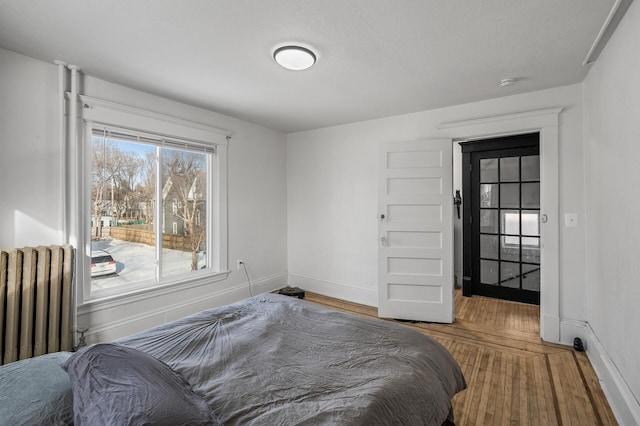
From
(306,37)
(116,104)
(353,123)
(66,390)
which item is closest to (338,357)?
(66,390)

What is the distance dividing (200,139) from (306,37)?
199cm

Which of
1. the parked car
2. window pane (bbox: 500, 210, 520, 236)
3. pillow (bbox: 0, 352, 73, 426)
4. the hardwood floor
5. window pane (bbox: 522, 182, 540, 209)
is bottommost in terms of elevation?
the hardwood floor

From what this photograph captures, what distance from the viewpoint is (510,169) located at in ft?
14.0

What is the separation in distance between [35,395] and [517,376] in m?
2.91

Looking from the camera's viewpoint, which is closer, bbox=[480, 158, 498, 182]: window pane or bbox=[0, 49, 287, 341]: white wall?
bbox=[0, 49, 287, 341]: white wall

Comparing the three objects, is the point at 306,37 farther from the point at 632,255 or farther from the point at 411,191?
the point at 632,255

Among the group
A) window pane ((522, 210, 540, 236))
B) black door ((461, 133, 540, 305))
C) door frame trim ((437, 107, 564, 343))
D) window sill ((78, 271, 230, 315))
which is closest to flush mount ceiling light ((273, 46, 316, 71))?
door frame trim ((437, 107, 564, 343))

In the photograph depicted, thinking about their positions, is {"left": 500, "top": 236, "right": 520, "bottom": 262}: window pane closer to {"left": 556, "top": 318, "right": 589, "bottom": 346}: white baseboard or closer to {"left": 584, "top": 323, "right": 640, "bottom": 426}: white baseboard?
{"left": 556, "top": 318, "right": 589, "bottom": 346}: white baseboard

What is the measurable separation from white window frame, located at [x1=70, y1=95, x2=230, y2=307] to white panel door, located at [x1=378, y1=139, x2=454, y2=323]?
1972 millimetres

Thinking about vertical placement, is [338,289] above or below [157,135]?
below

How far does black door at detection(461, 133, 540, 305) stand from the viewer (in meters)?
4.10

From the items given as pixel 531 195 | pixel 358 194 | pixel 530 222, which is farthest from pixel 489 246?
pixel 358 194

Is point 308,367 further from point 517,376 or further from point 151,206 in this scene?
point 151,206

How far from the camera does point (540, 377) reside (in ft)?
7.72
